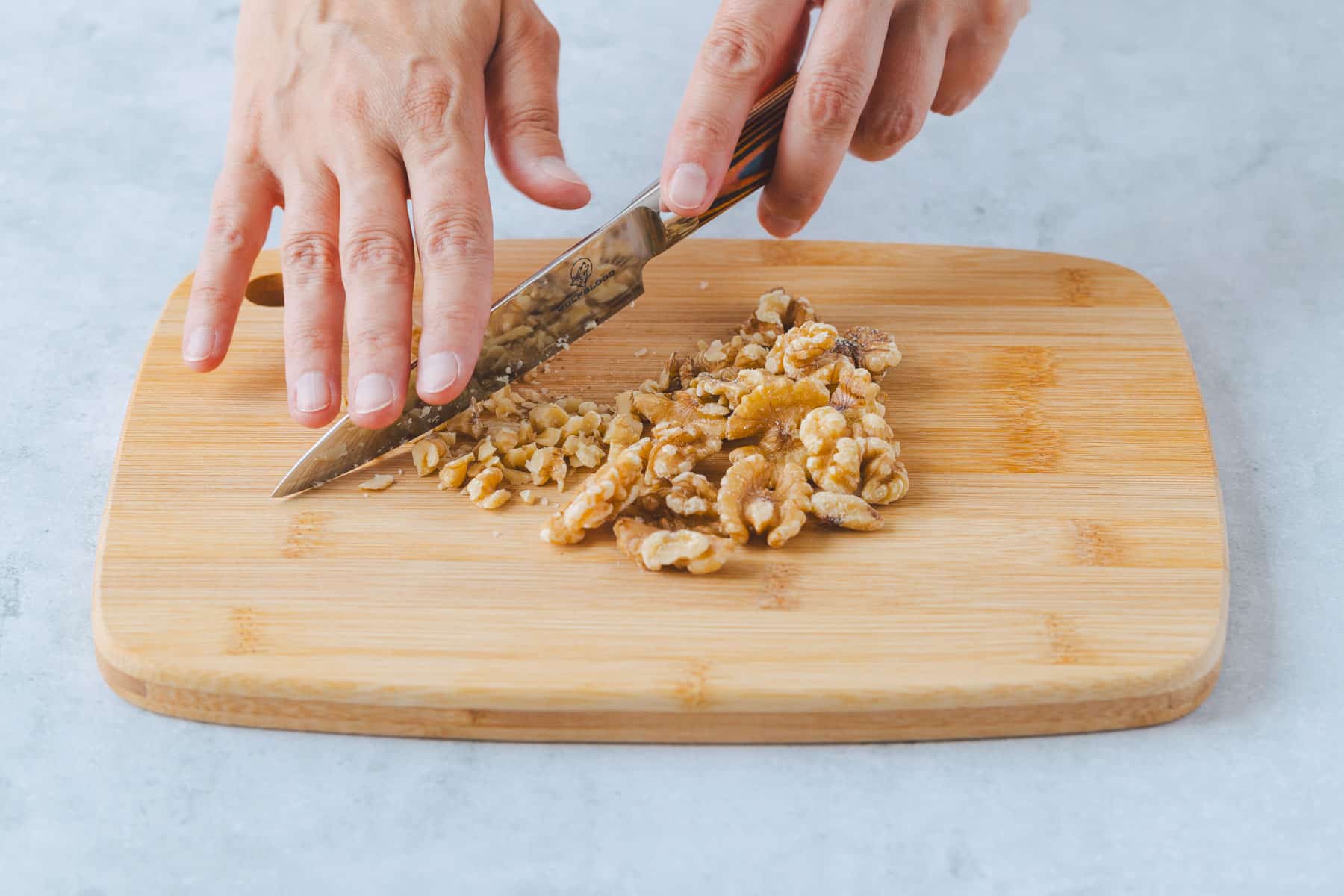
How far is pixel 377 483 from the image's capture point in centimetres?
152

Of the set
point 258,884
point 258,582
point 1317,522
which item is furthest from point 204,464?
point 1317,522

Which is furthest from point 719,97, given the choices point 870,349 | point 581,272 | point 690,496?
point 690,496

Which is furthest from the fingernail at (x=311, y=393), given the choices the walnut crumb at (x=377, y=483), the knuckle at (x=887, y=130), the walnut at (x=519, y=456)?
the knuckle at (x=887, y=130)

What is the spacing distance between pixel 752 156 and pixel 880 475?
46cm

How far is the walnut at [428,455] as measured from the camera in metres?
1.53

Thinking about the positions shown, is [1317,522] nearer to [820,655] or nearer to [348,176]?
[820,655]

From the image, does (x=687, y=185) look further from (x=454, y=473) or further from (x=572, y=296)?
(x=454, y=473)

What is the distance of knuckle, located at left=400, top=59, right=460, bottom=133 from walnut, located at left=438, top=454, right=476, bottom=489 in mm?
405

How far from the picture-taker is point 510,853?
1228mm

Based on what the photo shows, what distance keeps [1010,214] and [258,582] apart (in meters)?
1.46

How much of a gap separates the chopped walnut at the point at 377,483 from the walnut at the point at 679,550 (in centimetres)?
30

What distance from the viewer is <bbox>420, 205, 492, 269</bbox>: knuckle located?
4.90 ft

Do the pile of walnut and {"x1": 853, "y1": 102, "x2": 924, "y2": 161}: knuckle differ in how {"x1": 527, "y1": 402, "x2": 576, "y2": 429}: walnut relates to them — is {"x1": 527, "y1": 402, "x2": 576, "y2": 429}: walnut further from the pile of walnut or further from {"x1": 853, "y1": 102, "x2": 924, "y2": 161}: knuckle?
{"x1": 853, "y1": 102, "x2": 924, "y2": 161}: knuckle

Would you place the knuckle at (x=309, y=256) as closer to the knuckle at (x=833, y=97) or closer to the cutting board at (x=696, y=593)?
the cutting board at (x=696, y=593)
